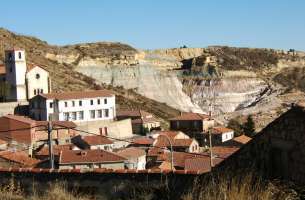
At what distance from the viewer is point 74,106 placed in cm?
5625

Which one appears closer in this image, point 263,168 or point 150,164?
point 263,168

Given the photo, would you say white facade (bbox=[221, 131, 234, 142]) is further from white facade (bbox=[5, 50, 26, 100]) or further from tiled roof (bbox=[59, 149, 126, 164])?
tiled roof (bbox=[59, 149, 126, 164])

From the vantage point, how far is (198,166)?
108 feet

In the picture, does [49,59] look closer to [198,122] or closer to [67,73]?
[67,73]

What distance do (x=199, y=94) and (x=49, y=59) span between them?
38.3m

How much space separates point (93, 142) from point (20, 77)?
1563 cm

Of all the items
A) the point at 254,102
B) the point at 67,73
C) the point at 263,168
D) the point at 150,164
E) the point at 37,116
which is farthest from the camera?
the point at 254,102

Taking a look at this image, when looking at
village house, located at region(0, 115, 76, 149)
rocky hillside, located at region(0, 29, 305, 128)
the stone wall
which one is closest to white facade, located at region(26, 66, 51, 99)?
village house, located at region(0, 115, 76, 149)

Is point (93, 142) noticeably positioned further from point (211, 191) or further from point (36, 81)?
point (211, 191)

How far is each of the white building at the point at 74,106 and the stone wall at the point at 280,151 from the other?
4420 cm

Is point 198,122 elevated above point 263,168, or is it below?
below

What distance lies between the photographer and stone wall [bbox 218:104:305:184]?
8.98m

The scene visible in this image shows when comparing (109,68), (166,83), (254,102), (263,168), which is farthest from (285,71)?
(263,168)

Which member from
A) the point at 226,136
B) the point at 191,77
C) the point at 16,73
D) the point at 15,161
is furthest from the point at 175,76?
the point at 15,161
